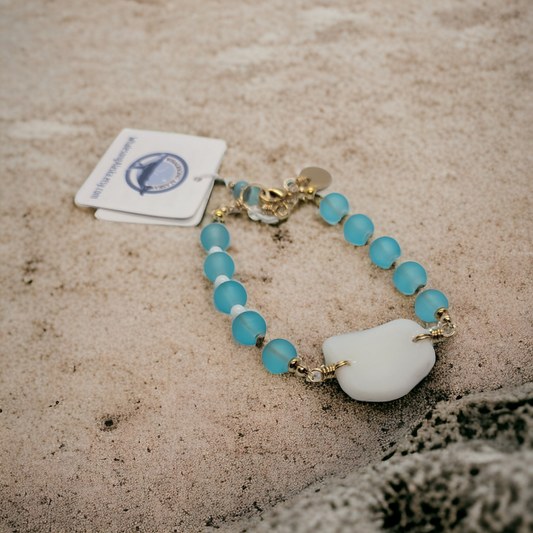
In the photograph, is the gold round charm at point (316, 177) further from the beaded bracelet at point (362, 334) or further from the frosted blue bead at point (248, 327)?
the frosted blue bead at point (248, 327)

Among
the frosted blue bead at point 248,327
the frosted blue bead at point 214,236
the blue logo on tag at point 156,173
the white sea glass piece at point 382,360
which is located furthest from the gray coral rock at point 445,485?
the blue logo on tag at point 156,173

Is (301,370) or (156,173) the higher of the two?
(156,173)

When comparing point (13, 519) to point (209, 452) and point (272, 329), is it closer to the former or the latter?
point (209, 452)

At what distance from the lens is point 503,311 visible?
92cm

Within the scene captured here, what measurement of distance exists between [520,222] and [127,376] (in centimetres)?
104

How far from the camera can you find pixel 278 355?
854 millimetres

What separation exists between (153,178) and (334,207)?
21.0 inches

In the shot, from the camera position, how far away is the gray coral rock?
50cm

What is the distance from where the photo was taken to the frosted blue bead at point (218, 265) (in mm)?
998

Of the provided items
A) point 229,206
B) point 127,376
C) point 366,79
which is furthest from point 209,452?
point 366,79

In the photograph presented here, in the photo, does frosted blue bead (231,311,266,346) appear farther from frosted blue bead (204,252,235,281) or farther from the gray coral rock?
the gray coral rock

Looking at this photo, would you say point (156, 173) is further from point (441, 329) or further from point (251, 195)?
point (441, 329)

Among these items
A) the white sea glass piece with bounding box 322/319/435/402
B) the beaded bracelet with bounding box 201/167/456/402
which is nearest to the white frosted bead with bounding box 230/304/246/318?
the beaded bracelet with bounding box 201/167/456/402

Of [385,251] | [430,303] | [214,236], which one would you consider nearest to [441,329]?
[430,303]
